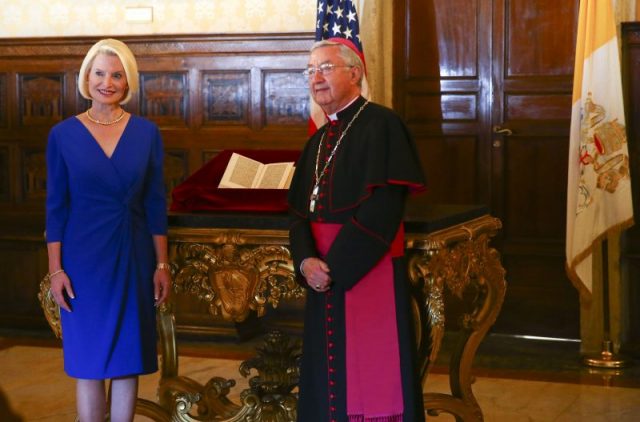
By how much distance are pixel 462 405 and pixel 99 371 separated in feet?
5.76

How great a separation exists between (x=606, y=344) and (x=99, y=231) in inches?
162

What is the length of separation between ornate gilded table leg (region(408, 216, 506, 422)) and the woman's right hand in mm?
1315

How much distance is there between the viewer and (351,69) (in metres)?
3.64

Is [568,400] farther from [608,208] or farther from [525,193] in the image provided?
[525,193]

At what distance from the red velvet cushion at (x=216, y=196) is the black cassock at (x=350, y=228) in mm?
533

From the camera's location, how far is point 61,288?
373 cm

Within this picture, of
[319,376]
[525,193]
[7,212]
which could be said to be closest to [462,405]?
[319,376]

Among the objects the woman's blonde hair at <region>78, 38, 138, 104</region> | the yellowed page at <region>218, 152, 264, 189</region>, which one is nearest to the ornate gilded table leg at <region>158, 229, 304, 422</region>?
the yellowed page at <region>218, 152, 264, 189</region>

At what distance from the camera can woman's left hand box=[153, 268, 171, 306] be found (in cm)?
396

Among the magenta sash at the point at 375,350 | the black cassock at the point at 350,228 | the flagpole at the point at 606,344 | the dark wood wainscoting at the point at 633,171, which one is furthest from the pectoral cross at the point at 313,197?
the dark wood wainscoting at the point at 633,171

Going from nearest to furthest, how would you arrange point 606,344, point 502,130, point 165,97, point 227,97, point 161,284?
point 161,284, point 606,344, point 502,130, point 227,97, point 165,97

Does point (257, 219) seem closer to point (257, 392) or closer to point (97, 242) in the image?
point (97, 242)

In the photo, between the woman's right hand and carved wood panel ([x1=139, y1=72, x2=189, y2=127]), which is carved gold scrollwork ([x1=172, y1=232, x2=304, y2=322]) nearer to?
the woman's right hand

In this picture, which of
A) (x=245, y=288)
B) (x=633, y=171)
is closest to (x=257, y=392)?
(x=245, y=288)
